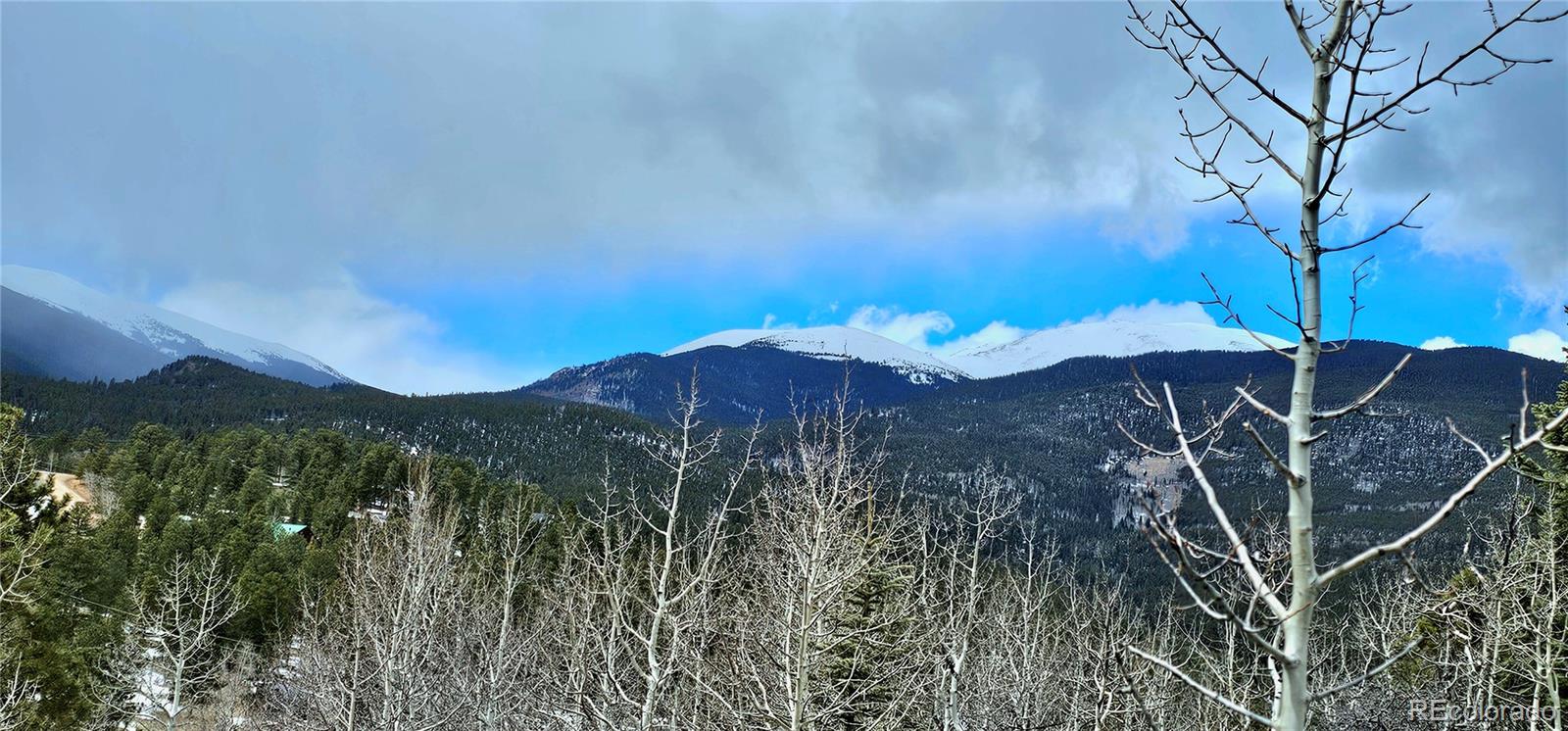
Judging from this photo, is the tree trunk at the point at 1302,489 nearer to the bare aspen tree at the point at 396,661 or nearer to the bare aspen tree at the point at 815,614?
the bare aspen tree at the point at 815,614

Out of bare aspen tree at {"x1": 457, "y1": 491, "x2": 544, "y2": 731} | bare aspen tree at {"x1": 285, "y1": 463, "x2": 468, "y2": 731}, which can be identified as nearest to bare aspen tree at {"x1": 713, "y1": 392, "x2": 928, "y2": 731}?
bare aspen tree at {"x1": 457, "y1": 491, "x2": 544, "y2": 731}

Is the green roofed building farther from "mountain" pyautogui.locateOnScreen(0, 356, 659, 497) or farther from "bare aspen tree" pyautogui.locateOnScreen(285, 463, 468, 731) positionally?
"mountain" pyautogui.locateOnScreen(0, 356, 659, 497)

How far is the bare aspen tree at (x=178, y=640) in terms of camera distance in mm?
21391

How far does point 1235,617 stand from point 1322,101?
1.96 metres

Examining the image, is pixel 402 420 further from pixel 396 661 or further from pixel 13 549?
pixel 396 661

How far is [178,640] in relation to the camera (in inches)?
999

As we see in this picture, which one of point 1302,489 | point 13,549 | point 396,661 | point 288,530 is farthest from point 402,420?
point 1302,489

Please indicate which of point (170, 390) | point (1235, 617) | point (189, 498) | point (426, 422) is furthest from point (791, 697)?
point (170, 390)

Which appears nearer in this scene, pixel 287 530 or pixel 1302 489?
pixel 1302 489

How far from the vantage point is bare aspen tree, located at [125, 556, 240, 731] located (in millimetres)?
21391

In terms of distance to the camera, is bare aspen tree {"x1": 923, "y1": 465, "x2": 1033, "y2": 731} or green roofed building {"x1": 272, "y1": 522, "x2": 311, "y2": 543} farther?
green roofed building {"x1": 272, "y1": 522, "x2": 311, "y2": 543}

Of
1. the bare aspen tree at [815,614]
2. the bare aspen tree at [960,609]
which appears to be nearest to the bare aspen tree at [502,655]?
the bare aspen tree at [815,614]

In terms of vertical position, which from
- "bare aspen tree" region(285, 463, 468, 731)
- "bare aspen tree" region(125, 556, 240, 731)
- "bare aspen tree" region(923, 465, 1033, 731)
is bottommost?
"bare aspen tree" region(125, 556, 240, 731)

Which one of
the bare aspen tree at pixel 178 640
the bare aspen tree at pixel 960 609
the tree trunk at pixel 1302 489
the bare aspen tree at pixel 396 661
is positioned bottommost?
the bare aspen tree at pixel 178 640
